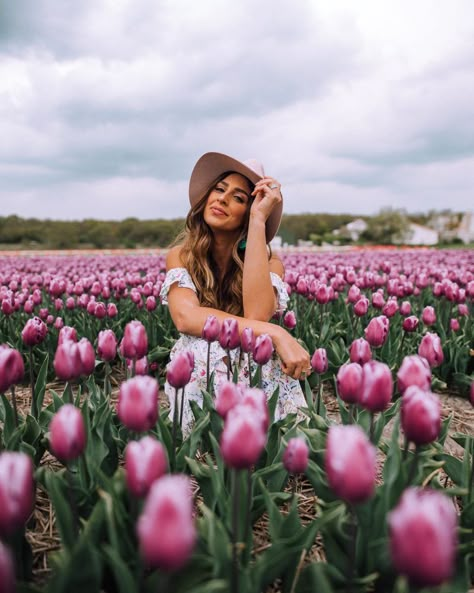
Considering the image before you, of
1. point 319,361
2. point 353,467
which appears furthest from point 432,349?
point 353,467

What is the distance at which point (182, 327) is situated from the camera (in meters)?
2.68

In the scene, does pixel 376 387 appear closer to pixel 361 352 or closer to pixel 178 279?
pixel 361 352

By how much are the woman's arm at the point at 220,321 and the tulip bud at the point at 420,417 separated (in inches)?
42.8

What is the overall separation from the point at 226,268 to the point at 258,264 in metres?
0.52

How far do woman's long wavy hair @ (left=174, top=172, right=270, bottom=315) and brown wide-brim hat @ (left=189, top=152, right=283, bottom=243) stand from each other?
38 millimetres

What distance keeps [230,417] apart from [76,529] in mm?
656

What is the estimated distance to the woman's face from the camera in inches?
115

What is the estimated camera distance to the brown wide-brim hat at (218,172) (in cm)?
290

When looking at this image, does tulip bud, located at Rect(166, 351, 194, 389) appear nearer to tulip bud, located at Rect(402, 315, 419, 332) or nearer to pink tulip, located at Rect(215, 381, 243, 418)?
pink tulip, located at Rect(215, 381, 243, 418)

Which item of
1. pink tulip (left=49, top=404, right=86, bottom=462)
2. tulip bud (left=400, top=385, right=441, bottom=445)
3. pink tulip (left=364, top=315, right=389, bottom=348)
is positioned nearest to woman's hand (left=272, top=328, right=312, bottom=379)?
pink tulip (left=364, top=315, right=389, bottom=348)

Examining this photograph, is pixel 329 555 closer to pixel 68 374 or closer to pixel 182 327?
pixel 68 374

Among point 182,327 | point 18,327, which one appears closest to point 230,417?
point 182,327

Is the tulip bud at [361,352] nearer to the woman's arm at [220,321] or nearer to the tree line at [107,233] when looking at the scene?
the woman's arm at [220,321]

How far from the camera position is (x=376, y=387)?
1347 mm
